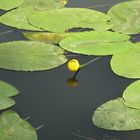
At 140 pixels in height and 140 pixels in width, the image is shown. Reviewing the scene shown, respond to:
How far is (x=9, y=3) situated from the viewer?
1979 mm

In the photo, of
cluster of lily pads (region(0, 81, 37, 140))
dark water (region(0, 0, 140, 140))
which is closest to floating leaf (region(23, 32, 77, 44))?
dark water (region(0, 0, 140, 140))

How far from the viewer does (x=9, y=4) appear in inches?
77.5

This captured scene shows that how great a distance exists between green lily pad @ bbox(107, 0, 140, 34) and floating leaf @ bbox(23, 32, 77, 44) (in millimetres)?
209

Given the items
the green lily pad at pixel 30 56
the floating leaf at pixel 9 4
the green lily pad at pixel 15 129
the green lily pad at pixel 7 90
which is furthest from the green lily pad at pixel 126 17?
the green lily pad at pixel 15 129

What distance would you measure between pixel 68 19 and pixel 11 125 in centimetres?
70

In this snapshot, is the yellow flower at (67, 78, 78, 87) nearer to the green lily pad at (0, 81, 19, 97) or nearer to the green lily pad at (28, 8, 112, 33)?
the green lily pad at (0, 81, 19, 97)

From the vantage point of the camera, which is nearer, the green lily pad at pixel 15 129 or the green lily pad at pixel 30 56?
the green lily pad at pixel 15 129

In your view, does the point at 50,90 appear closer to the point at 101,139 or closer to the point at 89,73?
the point at 89,73

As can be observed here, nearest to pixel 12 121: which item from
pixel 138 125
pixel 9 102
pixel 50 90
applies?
pixel 9 102

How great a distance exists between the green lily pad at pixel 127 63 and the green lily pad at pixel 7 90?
1.15ft

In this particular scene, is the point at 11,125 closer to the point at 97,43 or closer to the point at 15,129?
the point at 15,129

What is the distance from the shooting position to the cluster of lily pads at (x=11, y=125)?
1.21 m

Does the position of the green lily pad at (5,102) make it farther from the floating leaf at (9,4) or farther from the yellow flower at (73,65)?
the floating leaf at (9,4)

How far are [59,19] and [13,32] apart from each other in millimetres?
200
